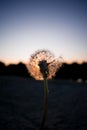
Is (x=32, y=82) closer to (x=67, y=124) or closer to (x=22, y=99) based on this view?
(x=22, y=99)

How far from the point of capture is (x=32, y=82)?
48.2 meters

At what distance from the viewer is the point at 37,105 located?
37562 mm

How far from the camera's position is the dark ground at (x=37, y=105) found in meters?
27.9

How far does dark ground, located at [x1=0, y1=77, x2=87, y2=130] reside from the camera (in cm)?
2794

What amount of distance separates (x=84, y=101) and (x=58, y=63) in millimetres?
28906

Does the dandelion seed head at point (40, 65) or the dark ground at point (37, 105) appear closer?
the dandelion seed head at point (40, 65)

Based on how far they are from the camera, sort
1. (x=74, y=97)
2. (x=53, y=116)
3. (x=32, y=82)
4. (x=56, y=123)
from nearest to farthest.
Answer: (x=56, y=123)
(x=53, y=116)
(x=74, y=97)
(x=32, y=82)

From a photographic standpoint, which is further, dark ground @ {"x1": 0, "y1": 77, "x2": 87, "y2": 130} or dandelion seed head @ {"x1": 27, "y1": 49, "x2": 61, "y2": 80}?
dark ground @ {"x1": 0, "y1": 77, "x2": 87, "y2": 130}

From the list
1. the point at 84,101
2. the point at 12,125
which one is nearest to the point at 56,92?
the point at 84,101

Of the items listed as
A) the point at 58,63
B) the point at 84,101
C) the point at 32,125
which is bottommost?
the point at 32,125

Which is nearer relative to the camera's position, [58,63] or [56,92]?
[58,63]

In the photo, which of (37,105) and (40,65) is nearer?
(40,65)

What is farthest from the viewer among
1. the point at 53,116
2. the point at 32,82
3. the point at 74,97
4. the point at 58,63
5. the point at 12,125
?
the point at 32,82

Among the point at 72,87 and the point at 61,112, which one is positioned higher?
the point at 72,87
